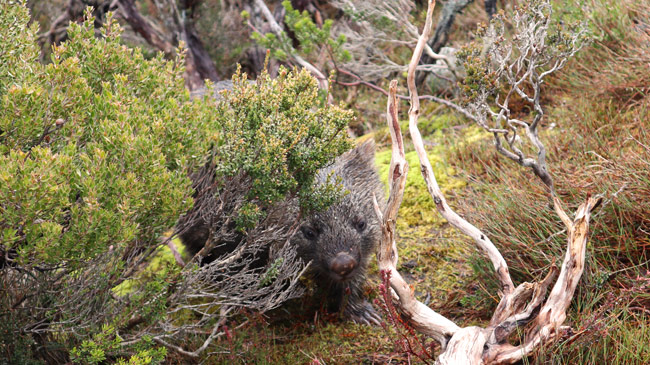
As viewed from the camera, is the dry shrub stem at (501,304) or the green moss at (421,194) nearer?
the dry shrub stem at (501,304)

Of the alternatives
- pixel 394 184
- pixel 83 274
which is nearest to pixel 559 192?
pixel 394 184

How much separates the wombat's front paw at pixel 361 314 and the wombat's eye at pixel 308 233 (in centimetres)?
74

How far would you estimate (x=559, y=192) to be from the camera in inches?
162

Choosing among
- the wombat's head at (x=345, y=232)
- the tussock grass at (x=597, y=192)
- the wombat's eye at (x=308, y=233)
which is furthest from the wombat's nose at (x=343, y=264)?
the tussock grass at (x=597, y=192)

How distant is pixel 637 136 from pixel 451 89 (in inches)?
122

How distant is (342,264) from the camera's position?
12.8 feet

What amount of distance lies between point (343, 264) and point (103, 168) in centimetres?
183

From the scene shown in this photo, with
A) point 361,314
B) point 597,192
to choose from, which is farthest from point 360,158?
point 597,192

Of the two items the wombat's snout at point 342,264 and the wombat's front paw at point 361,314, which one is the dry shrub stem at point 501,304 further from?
the wombat's front paw at point 361,314

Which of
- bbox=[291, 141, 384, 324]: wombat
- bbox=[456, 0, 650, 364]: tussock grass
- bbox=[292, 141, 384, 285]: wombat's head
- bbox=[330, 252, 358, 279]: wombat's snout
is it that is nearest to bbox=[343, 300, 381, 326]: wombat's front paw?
bbox=[291, 141, 384, 324]: wombat

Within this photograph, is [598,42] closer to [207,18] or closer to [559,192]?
[559,192]

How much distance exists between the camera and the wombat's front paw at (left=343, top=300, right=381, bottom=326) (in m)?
4.49

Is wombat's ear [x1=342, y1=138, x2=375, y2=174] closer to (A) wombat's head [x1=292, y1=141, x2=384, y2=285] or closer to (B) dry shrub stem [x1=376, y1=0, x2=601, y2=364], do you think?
(A) wombat's head [x1=292, y1=141, x2=384, y2=285]

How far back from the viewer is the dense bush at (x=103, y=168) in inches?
97.1
